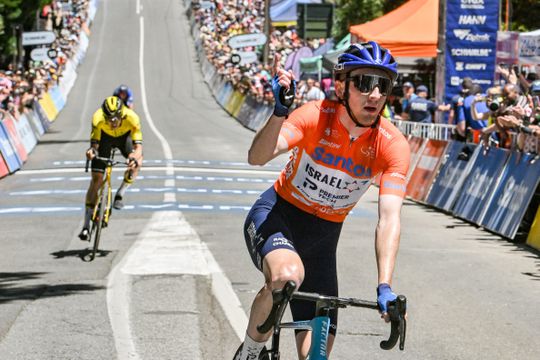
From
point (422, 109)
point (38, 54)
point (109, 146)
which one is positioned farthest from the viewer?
point (38, 54)

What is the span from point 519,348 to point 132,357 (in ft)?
9.35

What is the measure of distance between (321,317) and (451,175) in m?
14.4

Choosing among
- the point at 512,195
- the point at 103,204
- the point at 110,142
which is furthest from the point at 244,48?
the point at 103,204

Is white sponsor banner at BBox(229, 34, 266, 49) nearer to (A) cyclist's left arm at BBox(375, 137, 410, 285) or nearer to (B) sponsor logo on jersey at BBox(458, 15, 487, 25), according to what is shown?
(B) sponsor logo on jersey at BBox(458, 15, 487, 25)

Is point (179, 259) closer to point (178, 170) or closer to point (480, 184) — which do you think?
point (480, 184)

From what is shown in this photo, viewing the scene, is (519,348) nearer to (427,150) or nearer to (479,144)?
(479,144)

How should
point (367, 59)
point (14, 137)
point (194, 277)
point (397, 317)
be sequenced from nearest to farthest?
point (397, 317) → point (367, 59) → point (194, 277) → point (14, 137)

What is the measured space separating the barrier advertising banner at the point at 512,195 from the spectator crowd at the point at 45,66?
13.3 m

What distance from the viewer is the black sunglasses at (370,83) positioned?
5242 mm

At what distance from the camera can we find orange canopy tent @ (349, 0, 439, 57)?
28.7m

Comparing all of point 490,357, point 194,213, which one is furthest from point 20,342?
point 194,213

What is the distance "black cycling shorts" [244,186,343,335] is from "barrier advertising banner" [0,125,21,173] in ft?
67.0

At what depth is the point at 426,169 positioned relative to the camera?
821 inches

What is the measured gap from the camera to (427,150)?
21219mm
